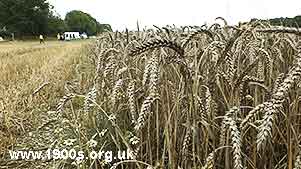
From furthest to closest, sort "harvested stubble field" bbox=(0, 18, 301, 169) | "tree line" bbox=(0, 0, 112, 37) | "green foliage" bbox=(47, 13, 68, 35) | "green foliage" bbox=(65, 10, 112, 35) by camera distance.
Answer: "green foliage" bbox=(65, 10, 112, 35)
"green foliage" bbox=(47, 13, 68, 35)
"tree line" bbox=(0, 0, 112, 37)
"harvested stubble field" bbox=(0, 18, 301, 169)

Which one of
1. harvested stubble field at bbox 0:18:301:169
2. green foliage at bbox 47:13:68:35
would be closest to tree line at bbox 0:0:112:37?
green foliage at bbox 47:13:68:35

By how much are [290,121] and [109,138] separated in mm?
1116

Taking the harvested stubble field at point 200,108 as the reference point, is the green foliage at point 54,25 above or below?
above

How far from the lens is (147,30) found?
4.62m

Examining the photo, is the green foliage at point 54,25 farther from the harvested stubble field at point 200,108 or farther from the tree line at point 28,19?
the harvested stubble field at point 200,108

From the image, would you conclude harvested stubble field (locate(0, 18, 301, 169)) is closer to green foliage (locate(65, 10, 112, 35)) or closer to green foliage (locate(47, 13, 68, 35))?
green foliage (locate(47, 13, 68, 35))

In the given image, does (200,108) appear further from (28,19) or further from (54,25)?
(54,25)

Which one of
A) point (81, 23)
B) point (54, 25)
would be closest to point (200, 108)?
point (54, 25)

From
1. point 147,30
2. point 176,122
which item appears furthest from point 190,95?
point 147,30

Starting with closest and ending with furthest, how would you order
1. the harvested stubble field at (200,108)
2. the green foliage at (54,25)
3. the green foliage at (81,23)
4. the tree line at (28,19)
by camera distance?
the harvested stubble field at (200,108) → the tree line at (28,19) → the green foliage at (54,25) → the green foliage at (81,23)

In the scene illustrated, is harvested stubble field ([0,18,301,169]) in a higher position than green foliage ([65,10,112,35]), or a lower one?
lower

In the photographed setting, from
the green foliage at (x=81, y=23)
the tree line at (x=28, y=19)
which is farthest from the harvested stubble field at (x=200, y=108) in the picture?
the green foliage at (x=81, y=23)

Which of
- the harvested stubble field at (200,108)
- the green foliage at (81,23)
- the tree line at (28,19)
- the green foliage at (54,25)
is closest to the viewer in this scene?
the harvested stubble field at (200,108)

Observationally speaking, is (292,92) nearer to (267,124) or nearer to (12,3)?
(267,124)
